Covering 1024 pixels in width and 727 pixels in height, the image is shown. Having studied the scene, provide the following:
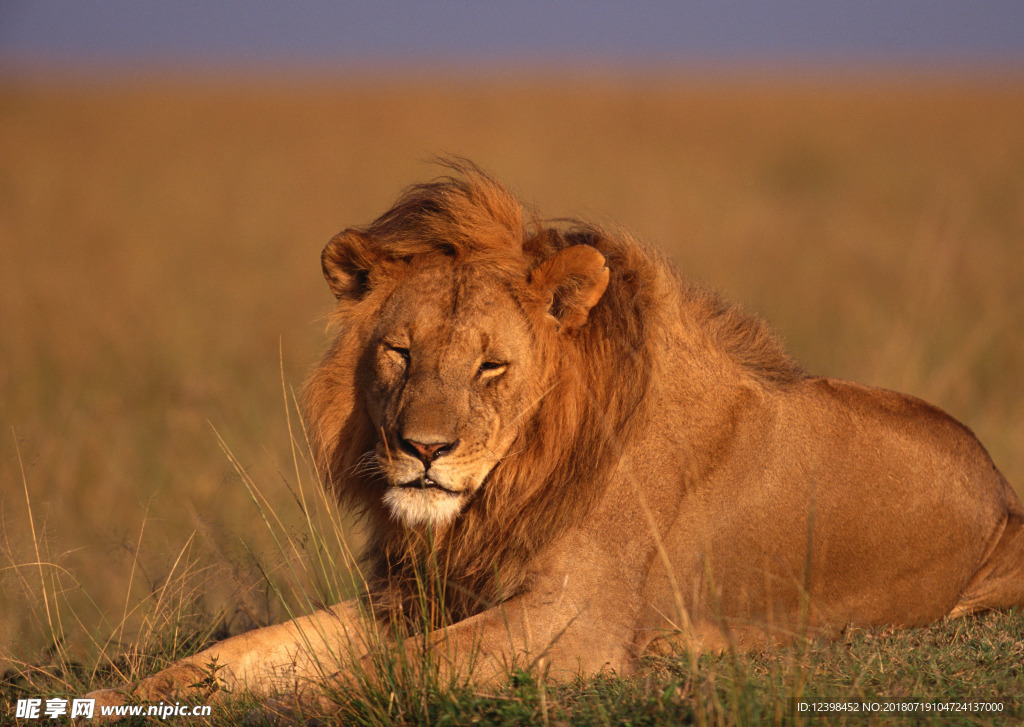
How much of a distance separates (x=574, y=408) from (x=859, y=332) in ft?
26.0

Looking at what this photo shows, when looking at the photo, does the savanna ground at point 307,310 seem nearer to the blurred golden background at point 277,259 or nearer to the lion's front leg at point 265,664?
the blurred golden background at point 277,259

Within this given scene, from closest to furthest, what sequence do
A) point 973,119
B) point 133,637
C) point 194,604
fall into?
point 194,604 < point 133,637 < point 973,119

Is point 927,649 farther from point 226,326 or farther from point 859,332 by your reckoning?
point 226,326

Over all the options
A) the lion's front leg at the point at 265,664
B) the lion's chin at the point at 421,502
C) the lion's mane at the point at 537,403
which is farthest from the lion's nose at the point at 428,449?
the lion's front leg at the point at 265,664

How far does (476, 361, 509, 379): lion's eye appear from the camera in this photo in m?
3.66

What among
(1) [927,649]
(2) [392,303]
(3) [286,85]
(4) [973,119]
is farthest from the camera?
(3) [286,85]

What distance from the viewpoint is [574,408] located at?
3.80 m

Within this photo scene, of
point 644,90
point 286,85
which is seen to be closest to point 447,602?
point 644,90

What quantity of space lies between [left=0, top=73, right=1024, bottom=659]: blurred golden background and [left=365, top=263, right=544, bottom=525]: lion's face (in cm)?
118

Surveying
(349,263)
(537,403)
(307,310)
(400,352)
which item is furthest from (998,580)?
(307,310)

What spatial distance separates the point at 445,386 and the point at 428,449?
0.24 meters

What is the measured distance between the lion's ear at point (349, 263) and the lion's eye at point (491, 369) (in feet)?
2.14

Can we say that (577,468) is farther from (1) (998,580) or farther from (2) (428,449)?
(1) (998,580)

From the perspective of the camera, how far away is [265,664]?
12.4 feet
